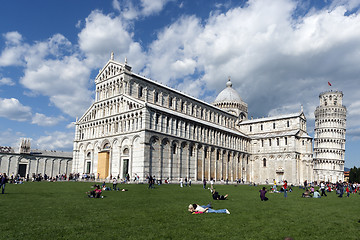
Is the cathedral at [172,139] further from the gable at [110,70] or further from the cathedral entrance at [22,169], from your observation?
the cathedral entrance at [22,169]

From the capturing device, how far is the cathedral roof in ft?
264

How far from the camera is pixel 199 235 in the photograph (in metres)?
9.20

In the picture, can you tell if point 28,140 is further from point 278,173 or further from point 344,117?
point 344,117

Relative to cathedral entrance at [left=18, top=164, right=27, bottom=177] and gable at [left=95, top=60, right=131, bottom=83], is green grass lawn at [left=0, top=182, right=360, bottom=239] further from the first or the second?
cathedral entrance at [left=18, top=164, right=27, bottom=177]

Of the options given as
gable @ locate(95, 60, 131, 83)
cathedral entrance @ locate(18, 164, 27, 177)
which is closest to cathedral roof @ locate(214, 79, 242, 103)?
gable @ locate(95, 60, 131, 83)

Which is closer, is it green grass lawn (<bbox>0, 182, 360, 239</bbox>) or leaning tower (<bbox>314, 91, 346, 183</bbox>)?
green grass lawn (<bbox>0, 182, 360, 239</bbox>)

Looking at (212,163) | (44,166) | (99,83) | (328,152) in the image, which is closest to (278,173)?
(212,163)

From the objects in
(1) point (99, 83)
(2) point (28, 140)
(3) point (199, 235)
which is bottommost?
(3) point (199, 235)

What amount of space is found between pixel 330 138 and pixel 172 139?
235 feet

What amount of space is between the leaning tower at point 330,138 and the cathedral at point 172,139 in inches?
1170

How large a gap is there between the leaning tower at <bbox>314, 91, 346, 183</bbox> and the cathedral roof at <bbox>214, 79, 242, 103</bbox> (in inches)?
1414

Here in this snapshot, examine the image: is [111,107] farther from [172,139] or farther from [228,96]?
[228,96]

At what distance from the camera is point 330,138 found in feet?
310

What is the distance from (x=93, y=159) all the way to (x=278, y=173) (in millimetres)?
42508
